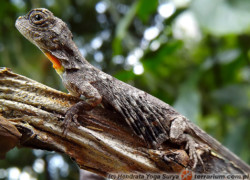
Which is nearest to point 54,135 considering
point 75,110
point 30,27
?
point 75,110

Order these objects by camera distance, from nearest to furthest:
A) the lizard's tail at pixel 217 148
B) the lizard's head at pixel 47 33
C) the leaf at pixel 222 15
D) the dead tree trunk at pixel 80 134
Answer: the dead tree trunk at pixel 80 134 → the lizard's head at pixel 47 33 → the lizard's tail at pixel 217 148 → the leaf at pixel 222 15

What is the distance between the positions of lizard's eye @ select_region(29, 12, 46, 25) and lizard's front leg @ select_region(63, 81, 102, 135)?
76 cm

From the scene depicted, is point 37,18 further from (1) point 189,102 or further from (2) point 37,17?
(1) point 189,102

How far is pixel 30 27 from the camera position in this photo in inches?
119

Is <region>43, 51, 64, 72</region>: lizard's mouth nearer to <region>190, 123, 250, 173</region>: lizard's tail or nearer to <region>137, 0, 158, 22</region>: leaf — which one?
<region>190, 123, 250, 173</region>: lizard's tail

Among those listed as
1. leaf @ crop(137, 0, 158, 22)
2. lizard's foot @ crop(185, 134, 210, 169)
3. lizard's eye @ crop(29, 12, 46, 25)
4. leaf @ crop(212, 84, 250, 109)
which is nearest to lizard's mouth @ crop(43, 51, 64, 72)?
lizard's eye @ crop(29, 12, 46, 25)

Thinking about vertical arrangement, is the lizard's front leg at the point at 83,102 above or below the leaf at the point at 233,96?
below

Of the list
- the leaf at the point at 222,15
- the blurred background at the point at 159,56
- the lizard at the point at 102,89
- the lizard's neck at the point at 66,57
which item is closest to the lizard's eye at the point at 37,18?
the lizard at the point at 102,89

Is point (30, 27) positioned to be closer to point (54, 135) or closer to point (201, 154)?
point (54, 135)

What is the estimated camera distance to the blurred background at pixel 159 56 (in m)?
5.00

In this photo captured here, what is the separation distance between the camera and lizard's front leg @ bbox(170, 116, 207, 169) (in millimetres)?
2943

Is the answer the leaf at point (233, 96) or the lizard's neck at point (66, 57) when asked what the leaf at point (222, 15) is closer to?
the leaf at point (233, 96)

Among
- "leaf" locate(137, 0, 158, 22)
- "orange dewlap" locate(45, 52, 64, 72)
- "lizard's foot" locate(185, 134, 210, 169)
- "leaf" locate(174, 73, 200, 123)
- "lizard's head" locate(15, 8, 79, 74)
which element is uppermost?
"leaf" locate(137, 0, 158, 22)

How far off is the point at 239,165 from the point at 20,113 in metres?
2.46
